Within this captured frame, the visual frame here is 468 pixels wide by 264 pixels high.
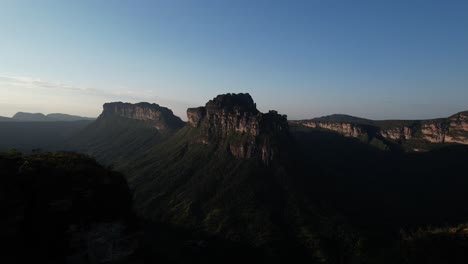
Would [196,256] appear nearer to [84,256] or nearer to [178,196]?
[178,196]

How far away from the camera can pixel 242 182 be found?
166 m

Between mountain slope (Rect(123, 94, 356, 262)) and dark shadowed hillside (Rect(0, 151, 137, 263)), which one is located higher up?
dark shadowed hillside (Rect(0, 151, 137, 263))


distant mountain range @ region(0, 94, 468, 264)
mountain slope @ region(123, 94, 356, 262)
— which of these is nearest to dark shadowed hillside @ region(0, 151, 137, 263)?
distant mountain range @ region(0, 94, 468, 264)

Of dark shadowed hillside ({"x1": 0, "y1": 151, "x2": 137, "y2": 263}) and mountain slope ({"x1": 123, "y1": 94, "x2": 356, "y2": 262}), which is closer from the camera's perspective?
dark shadowed hillside ({"x1": 0, "y1": 151, "x2": 137, "y2": 263})

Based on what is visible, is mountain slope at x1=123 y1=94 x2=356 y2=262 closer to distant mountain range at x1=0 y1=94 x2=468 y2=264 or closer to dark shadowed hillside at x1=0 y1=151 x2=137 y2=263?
distant mountain range at x1=0 y1=94 x2=468 y2=264

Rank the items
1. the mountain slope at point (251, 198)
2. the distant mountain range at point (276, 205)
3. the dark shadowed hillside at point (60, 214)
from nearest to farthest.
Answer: the dark shadowed hillside at point (60, 214)
the distant mountain range at point (276, 205)
the mountain slope at point (251, 198)

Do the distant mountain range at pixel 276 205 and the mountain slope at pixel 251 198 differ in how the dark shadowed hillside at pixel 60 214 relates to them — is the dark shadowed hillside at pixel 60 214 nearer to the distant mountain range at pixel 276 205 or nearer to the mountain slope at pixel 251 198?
the distant mountain range at pixel 276 205

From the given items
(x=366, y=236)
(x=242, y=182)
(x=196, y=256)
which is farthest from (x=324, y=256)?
(x=242, y=182)

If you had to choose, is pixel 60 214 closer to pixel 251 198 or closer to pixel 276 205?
pixel 251 198

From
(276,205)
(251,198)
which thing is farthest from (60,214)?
(276,205)

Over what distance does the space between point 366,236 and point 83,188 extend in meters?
109

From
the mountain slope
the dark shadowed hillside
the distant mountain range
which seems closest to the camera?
the dark shadowed hillside

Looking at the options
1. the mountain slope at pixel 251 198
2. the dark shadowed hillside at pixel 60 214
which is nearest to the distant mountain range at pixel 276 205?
the mountain slope at pixel 251 198

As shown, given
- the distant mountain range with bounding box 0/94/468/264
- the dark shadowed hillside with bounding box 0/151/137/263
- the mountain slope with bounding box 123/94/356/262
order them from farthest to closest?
the mountain slope with bounding box 123/94/356/262 < the distant mountain range with bounding box 0/94/468/264 < the dark shadowed hillside with bounding box 0/151/137/263
